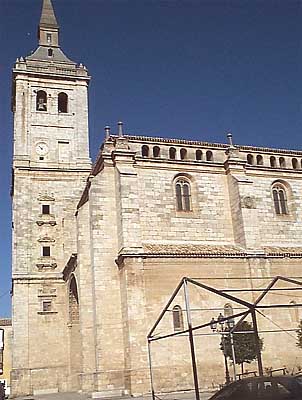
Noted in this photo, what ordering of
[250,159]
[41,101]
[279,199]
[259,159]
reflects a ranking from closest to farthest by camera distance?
[279,199] → [250,159] → [259,159] → [41,101]

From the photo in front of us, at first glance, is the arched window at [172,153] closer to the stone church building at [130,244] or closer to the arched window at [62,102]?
the stone church building at [130,244]

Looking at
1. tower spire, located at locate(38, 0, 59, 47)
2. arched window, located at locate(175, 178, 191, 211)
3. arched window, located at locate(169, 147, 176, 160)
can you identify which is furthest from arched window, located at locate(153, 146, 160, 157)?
tower spire, located at locate(38, 0, 59, 47)

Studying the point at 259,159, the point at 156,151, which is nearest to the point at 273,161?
the point at 259,159

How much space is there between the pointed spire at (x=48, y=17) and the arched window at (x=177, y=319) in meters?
27.7

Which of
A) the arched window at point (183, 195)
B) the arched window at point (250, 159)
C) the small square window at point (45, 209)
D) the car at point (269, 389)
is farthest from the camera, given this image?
the small square window at point (45, 209)

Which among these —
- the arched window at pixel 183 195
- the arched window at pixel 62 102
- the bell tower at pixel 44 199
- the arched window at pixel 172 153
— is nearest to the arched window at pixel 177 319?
the arched window at pixel 183 195

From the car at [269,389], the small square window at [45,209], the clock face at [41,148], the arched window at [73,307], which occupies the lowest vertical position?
the car at [269,389]

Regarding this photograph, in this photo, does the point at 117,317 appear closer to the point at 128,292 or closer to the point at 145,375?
the point at 128,292

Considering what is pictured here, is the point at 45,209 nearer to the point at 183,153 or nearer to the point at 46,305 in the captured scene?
the point at 46,305

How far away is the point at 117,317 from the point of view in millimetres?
21312

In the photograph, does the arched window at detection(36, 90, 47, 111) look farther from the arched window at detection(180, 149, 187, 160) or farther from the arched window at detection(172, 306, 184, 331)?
the arched window at detection(172, 306, 184, 331)

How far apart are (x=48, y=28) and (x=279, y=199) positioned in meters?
24.6

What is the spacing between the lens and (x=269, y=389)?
28.0 ft

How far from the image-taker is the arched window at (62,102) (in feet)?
115
